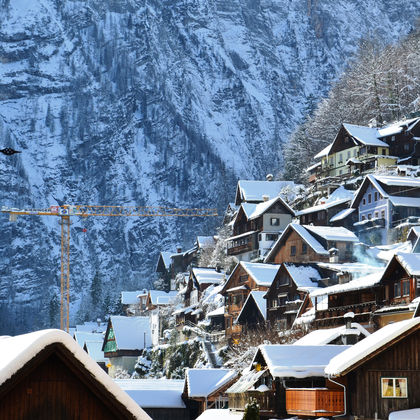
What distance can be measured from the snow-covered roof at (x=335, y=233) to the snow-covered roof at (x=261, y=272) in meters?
4.79

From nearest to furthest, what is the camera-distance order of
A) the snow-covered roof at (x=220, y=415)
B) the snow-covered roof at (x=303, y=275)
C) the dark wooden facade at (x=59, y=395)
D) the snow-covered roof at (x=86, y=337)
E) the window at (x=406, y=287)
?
the dark wooden facade at (x=59, y=395) → the snow-covered roof at (x=220, y=415) → the window at (x=406, y=287) → the snow-covered roof at (x=303, y=275) → the snow-covered roof at (x=86, y=337)

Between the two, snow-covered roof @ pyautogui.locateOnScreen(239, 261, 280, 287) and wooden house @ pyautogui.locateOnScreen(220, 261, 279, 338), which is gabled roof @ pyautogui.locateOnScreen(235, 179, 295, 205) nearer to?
wooden house @ pyautogui.locateOnScreen(220, 261, 279, 338)

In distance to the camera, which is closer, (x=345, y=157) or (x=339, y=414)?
(x=339, y=414)

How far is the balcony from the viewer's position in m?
34.1

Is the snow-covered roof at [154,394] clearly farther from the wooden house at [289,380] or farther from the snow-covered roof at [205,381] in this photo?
the wooden house at [289,380]

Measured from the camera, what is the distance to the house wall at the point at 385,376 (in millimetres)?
31516

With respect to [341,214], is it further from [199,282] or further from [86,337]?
[86,337]

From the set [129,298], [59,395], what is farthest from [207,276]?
[59,395]

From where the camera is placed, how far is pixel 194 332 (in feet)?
278

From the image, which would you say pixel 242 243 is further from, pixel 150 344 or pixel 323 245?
pixel 323 245

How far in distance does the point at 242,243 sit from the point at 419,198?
24236mm

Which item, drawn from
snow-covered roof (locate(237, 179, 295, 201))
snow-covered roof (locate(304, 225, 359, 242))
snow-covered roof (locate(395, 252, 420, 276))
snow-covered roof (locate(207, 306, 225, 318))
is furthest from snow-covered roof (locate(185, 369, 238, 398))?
snow-covered roof (locate(237, 179, 295, 201))

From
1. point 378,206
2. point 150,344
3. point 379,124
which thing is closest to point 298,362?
point 378,206

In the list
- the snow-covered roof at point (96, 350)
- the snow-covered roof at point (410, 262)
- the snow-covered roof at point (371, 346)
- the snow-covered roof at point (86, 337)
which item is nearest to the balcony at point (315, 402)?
the snow-covered roof at point (371, 346)
